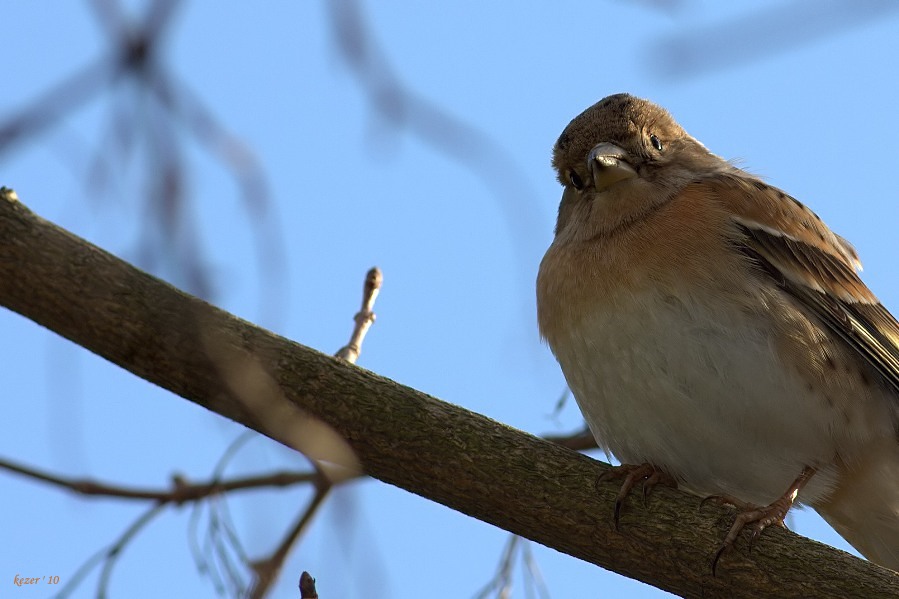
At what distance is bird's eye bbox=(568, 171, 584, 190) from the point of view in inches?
239

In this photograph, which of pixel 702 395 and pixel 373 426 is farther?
pixel 702 395

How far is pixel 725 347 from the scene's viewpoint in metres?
4.88

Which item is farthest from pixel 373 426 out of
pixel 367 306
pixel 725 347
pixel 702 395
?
pixel 725 347

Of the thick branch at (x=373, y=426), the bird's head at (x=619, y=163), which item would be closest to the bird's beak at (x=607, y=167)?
the bird's head at (x=619, y=163)

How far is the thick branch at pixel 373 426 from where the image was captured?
4.17 m

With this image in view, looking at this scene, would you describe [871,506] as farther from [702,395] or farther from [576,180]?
[576,180]

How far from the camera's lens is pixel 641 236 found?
212 inches

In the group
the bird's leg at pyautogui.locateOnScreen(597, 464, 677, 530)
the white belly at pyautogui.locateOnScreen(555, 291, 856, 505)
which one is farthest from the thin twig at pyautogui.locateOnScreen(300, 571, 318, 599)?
the white belly at pyautogui.locateOnScreen(555, 291, 856, 505)

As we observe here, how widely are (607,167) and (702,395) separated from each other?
4.85 feet

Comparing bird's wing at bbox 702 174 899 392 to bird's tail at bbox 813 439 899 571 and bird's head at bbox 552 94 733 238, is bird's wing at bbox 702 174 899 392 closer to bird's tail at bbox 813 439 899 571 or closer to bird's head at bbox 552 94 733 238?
bird's head at bbox 552 94 733 238

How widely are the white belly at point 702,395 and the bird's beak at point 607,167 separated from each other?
94 cm

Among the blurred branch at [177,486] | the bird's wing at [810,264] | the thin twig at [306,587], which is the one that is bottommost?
the thin twig at [306,587]

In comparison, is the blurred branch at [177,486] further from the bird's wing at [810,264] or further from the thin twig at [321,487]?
the bird's wing at [810,264]

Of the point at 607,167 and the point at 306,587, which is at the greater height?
the point at 607,167
